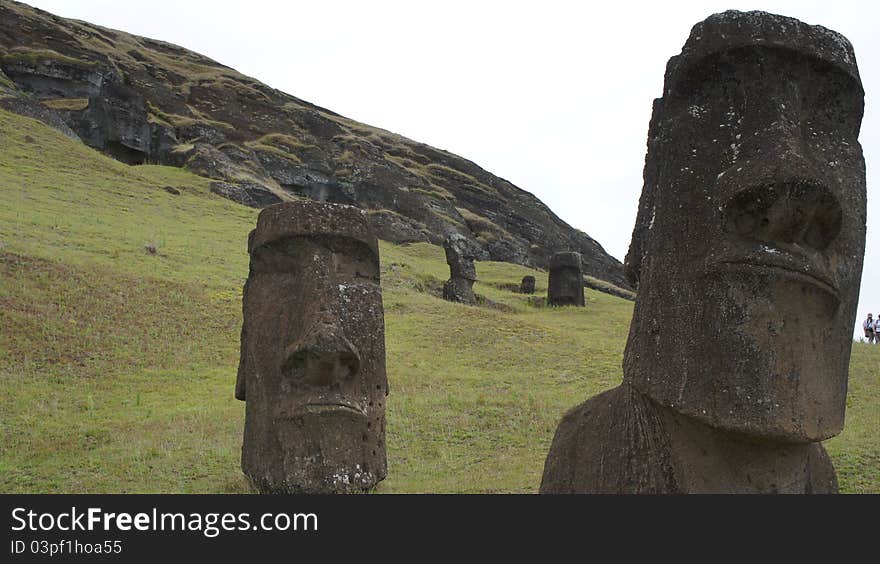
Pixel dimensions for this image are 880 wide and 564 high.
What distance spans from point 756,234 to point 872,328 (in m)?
24.1

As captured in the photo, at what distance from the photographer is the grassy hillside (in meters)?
10.2

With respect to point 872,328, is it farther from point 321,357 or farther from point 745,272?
point 745,272

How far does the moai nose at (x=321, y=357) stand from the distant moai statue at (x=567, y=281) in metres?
25.9

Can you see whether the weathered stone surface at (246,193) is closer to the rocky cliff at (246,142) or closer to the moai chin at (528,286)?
the rocky cliff at (246,142)

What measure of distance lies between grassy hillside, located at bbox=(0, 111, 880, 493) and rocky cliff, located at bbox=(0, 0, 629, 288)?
21.1 meters

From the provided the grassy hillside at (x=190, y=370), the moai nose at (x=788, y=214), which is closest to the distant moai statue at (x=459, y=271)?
the grassy hillside at (x=190, y=370)

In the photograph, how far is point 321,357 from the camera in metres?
7.36

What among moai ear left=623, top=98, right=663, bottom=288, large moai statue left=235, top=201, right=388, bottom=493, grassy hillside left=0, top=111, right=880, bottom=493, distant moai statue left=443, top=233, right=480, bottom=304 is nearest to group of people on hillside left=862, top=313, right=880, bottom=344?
grassy hillside left=0, top=111, right=880, bottom=493

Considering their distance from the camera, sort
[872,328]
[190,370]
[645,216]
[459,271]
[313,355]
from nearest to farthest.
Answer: [645,216] < [313,355] < [190,370] < [872,328] < [459,271]

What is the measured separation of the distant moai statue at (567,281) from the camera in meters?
33.0

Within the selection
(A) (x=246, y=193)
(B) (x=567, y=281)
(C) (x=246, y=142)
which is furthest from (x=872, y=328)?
(C) (x=246, y=142)

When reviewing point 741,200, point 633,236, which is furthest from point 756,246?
point 633,236

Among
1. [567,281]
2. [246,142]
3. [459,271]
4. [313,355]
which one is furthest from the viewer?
[246,142]

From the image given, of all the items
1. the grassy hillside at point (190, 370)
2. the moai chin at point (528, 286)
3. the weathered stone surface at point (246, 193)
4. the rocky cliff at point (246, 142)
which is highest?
the rocky cliff at point (246, 142)
